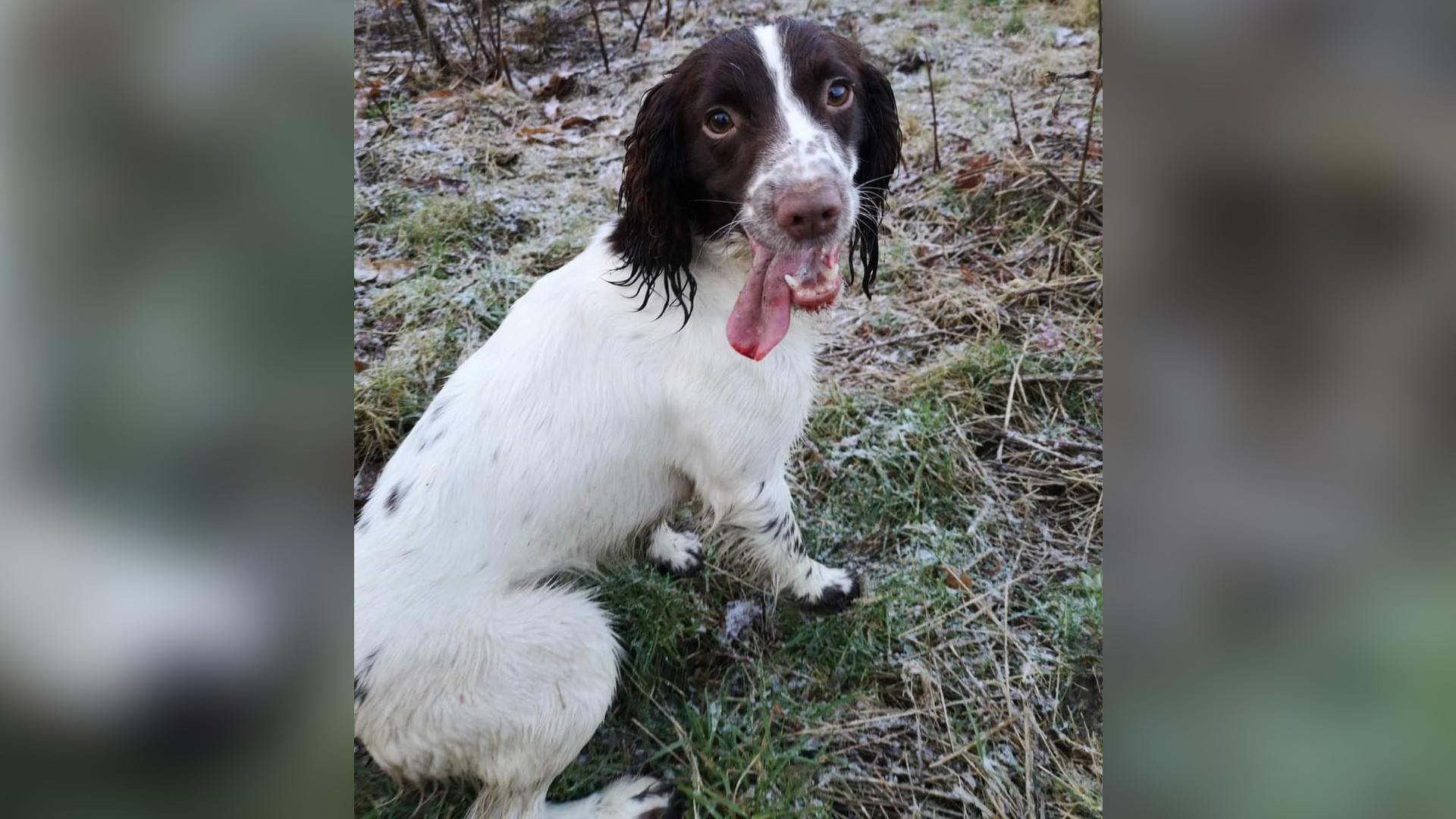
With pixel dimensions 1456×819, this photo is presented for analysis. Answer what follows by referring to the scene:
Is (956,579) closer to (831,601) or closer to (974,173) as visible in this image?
(831,601)

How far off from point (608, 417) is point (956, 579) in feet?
3.41

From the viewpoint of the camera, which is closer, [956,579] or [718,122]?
[718,122]

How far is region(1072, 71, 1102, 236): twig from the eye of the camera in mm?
2086

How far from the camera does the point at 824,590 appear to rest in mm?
2139

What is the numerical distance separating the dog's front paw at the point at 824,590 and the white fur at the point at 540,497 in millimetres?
317

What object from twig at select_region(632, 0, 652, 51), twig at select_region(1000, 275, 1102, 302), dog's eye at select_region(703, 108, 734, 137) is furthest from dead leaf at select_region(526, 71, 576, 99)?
twig at select_region(1000, 275, 1102, 302)

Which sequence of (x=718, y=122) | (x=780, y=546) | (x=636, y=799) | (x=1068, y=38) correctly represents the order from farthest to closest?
(x=1068, y=38), (x=780, y=546), (x=636, y=799), (x=718, y=122)

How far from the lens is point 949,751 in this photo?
200cm
